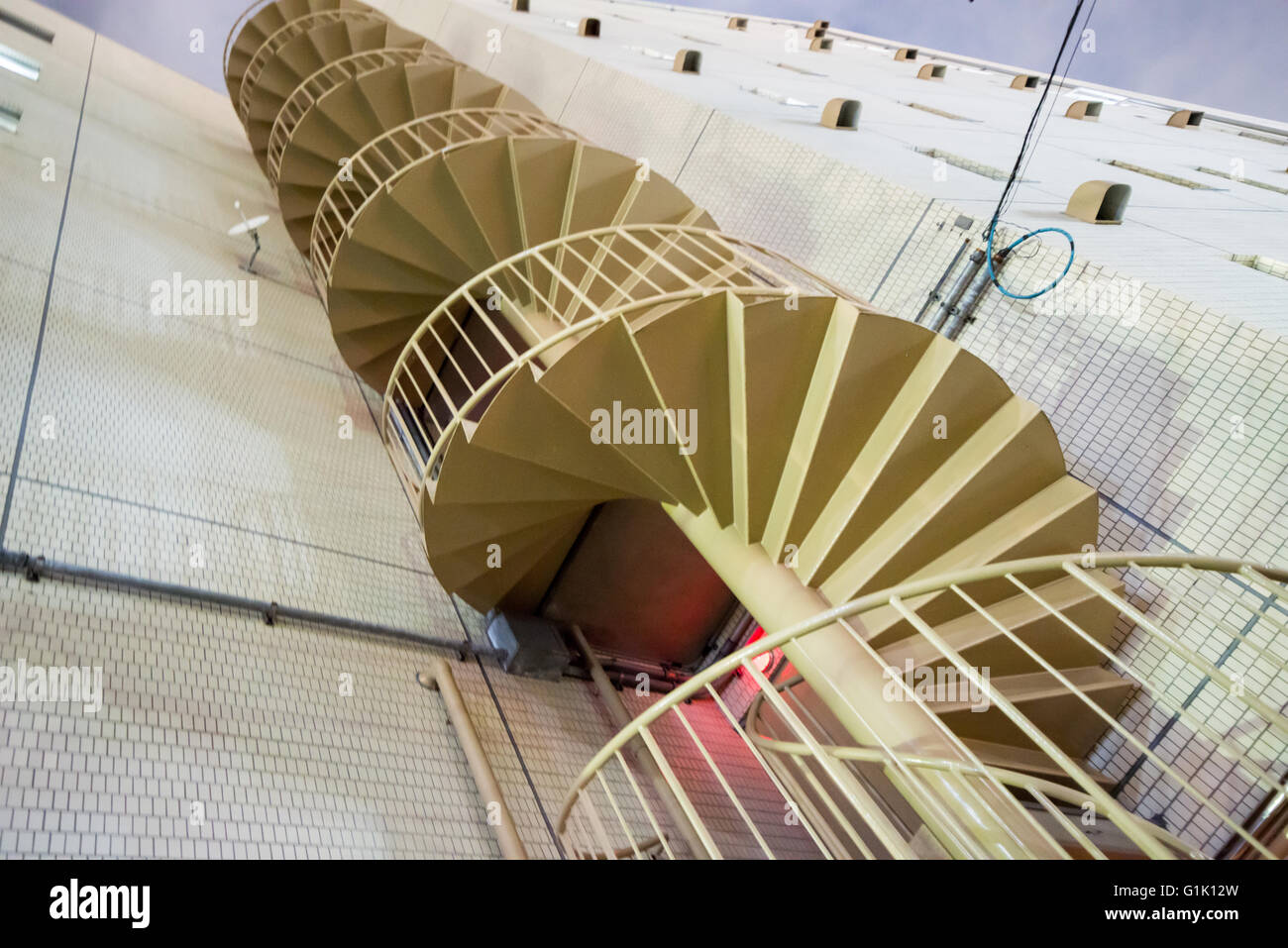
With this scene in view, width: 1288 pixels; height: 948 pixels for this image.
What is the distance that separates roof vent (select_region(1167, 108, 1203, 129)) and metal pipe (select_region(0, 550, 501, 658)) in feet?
30.6

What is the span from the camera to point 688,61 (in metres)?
6.24

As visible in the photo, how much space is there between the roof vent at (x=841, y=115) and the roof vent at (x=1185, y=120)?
5.99 metres

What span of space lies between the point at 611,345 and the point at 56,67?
6.47 meters

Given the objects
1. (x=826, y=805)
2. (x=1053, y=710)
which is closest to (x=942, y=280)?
(x=1053, y=710)

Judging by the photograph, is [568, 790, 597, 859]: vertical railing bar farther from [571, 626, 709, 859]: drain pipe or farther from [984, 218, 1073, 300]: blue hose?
[984, 218, 1073, 300]: blue hose

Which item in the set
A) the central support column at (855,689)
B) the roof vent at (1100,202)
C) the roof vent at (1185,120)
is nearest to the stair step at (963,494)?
the central support column at (855,689)

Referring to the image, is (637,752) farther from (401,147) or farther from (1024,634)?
(401,147)

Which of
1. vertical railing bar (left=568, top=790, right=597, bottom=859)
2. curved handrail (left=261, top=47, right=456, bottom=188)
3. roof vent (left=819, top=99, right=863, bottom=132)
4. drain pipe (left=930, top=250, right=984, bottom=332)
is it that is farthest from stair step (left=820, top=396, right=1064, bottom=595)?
curved handrail (left=261, top=47, right=456, bottom=188)

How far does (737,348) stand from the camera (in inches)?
99.3

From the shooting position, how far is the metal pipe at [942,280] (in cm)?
322

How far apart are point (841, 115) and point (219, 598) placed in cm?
421
